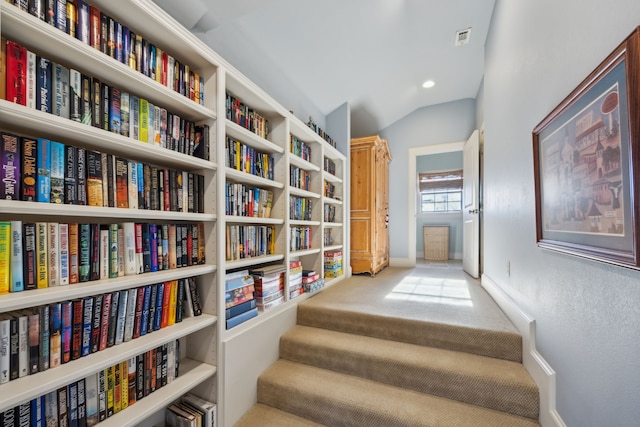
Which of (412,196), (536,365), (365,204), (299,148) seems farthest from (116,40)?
(412,196)

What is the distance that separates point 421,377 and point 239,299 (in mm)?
1147

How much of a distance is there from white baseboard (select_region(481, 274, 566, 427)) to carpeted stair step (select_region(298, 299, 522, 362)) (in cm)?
9

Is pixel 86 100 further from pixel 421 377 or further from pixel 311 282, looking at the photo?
pixel 421 377

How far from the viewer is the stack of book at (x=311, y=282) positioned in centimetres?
228

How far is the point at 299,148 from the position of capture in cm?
236

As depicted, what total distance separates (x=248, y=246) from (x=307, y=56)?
1.79 metres

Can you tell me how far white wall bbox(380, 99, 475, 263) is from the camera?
4070 millimetres

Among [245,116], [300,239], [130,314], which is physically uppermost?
[245,116]

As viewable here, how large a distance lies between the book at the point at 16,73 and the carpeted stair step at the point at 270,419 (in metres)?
1.70

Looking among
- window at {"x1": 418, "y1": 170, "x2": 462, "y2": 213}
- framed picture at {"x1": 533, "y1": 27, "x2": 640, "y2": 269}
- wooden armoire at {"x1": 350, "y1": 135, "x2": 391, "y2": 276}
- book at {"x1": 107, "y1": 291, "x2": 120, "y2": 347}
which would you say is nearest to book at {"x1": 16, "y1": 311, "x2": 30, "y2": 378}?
book at {"x1": 107, "y1": 291, "x2": 120, "y2": 347}

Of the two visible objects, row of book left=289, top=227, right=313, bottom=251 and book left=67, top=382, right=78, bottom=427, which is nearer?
book left=67, top=382, right=78, bottom=427

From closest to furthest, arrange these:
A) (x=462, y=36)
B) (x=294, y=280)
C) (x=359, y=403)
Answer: (x=359, y=403)
(x=294, y=280)
(x=462, y=36)

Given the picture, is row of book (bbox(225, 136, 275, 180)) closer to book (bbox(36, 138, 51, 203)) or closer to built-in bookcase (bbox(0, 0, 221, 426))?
built-in bookcase (bbox(0, 0, 221, 426))

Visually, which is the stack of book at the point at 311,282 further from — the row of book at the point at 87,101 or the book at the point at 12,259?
the book at the point at 12,259
